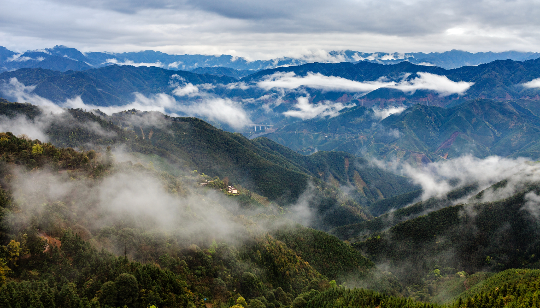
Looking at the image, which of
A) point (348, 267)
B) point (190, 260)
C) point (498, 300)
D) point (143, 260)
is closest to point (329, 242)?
point (348, 267)

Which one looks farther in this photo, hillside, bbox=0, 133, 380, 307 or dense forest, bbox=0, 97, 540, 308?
dense forest, bbox=0, 97, 540, 308

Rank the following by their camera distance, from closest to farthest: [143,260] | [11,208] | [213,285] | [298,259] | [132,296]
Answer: [132,296] → [11,208] → [143,260] → [213,285] → [298,259]

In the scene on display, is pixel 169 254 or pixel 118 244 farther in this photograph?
pixel 169 254

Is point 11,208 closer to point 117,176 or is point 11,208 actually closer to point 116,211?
point 116,211

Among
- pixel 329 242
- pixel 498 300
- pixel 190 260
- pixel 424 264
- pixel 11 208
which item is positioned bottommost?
pixel 424 264

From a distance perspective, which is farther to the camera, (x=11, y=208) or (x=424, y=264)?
(x=424, y=264)

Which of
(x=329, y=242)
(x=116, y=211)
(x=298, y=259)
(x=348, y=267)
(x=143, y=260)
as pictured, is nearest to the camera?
(x=143, y=260)

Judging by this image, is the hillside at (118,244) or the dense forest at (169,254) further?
the dense forest at (169,254)

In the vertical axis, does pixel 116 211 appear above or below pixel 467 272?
above

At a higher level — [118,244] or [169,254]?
[118,244]

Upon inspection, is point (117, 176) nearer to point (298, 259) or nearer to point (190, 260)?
point (190, 260)
